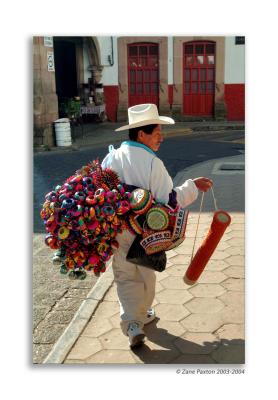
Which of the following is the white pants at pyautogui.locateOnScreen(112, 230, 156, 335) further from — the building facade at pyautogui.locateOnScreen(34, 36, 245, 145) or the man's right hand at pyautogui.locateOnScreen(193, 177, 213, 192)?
the building facade at pyautogui.locateOnScreen(34, 36, 245, 145)

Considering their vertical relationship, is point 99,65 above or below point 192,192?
above

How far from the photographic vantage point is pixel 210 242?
101 inches

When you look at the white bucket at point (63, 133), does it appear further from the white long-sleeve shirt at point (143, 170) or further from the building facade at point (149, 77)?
the white long-sleeve shirt at point (143, 170)

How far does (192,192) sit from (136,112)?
0.49 m

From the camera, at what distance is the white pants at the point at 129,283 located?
8.10 ft

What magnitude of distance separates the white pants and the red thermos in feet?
0.82

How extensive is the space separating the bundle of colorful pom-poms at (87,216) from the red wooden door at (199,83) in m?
2.36

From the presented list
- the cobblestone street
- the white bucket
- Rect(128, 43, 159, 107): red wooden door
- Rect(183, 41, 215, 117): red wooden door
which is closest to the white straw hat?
the cobblestone street

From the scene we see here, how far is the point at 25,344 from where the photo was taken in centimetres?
251

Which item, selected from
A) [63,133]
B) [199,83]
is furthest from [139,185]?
[199,83]

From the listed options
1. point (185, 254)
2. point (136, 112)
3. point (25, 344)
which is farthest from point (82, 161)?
point (25, 344)

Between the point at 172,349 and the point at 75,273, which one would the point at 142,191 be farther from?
the point at 172,349

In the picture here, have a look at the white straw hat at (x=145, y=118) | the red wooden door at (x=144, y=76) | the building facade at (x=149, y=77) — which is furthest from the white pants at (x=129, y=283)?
the red wooden door at (x=144, y=76)

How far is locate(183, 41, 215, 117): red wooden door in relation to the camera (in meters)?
4.66
